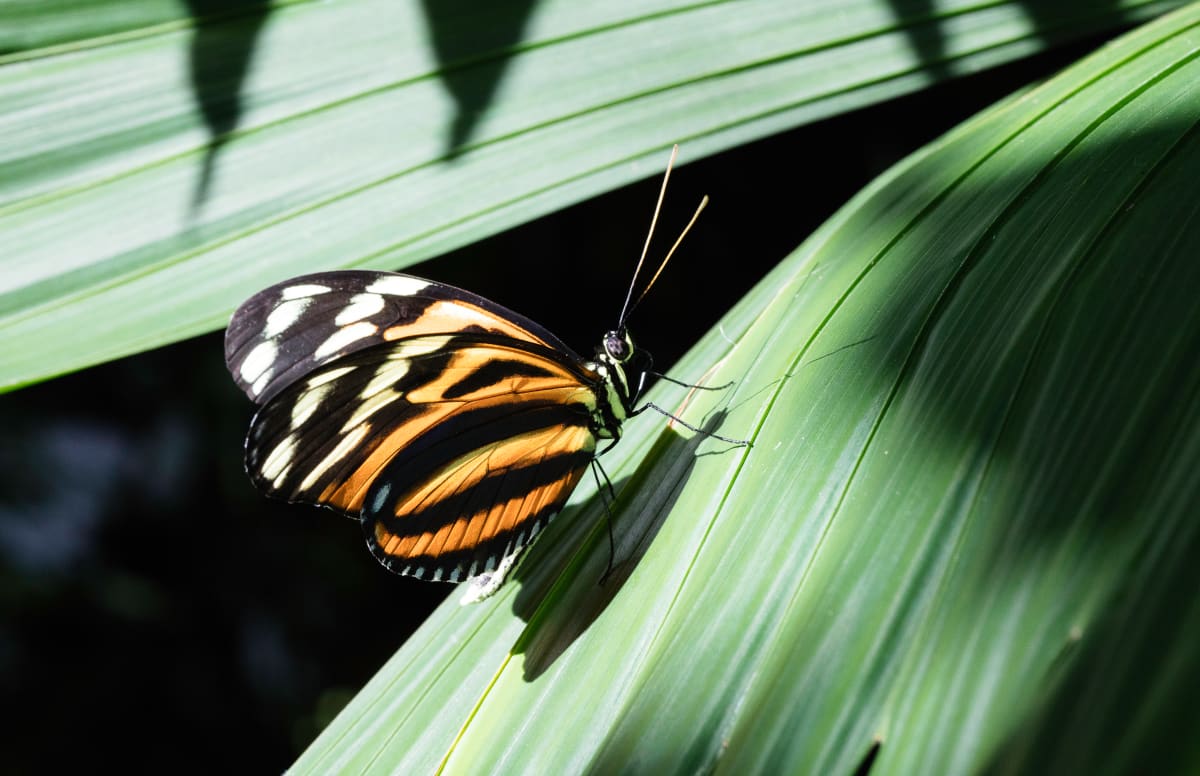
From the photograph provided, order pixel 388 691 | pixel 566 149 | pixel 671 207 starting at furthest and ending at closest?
pixel 671 207, pixel 566 149, pixel 388 691

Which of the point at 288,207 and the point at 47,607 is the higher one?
the point at 288,207

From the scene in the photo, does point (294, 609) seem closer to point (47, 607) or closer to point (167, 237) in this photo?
A: point (47, 607)

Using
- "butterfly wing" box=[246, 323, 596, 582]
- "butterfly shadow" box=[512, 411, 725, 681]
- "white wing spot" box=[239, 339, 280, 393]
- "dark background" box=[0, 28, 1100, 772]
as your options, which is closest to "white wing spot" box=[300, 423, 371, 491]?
"butterfly wing" box=[246, 323, 596, 582]

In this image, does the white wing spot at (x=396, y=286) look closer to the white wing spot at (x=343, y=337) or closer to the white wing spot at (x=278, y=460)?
the white wing spot at (x=343, y=337)

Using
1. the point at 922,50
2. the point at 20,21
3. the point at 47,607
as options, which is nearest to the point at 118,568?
the point at 47,607

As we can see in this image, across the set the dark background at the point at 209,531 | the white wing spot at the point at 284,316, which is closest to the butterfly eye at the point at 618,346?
the white wing spot at the point at 284,316

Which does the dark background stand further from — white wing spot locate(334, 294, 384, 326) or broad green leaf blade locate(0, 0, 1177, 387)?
white wing spot locate(334, 294, 384, 326)
